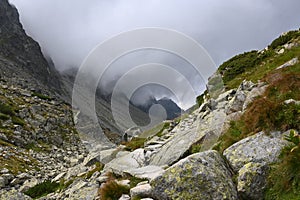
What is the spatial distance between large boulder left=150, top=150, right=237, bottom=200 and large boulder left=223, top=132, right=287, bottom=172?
26.3 inches

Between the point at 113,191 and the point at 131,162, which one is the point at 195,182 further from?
the point at 131,162

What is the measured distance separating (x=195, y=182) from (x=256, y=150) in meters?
2.34

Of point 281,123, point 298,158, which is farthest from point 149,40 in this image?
point 298,158

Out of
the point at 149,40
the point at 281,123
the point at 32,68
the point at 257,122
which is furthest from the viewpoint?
the point at 32,68

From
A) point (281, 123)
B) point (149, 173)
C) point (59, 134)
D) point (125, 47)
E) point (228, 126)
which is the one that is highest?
point (59, 134)

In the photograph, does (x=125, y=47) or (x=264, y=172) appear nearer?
(x=264, y=172)

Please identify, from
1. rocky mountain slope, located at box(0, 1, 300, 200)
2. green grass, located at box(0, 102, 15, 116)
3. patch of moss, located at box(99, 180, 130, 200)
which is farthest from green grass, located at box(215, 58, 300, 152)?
green grass, located at box(0, 102, 15, 116)

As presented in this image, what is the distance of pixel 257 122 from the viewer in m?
10.2

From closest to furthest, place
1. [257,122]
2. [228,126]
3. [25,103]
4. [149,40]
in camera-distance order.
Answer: [257,122] → [228,126] → [149,40] → [25,103]

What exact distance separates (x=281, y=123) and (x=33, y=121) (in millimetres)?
60233

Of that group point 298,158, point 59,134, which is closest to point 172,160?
point 298,158

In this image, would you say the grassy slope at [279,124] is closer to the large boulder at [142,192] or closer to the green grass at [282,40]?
the large boulder at [142,192]

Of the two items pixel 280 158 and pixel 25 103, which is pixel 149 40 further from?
pixel 25 103

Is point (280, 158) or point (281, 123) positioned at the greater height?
point (281, 123)
